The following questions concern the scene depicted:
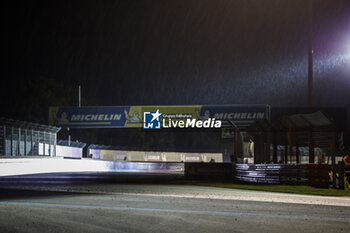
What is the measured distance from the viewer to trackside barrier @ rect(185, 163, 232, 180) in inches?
974

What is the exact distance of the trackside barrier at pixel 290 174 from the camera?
15.2 metres

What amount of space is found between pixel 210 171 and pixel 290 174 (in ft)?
28.7

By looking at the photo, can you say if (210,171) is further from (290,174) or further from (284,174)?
(290,174)

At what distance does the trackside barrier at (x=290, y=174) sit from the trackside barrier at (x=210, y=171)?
4.95 meters

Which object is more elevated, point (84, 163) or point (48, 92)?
point (48, 92)

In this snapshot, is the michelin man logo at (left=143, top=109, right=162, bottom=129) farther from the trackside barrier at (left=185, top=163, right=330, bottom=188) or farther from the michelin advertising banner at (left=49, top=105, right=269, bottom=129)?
the trackside barrier at (left=185, top=163, right=330, bottom=188)

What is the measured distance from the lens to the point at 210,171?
24.9m

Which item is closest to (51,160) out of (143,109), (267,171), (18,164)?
(18,164)

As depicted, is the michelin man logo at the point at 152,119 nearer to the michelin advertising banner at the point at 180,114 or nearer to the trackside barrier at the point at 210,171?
the michelin advertising banner at the point at 180,114

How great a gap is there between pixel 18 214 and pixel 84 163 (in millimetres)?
29389

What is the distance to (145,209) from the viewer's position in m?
9.10

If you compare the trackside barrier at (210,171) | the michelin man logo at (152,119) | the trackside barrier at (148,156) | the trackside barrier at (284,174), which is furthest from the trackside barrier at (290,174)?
the trackside barrier at (148,156)

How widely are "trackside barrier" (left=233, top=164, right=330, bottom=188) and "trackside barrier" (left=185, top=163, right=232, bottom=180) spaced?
4.95 metres

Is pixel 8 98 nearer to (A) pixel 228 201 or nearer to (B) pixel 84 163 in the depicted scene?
(B) pixel 84 163
